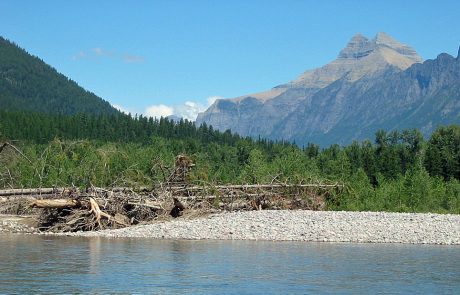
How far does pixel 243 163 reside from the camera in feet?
440

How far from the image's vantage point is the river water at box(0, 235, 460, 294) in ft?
75.6

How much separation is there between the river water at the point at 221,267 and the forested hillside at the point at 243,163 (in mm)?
6086

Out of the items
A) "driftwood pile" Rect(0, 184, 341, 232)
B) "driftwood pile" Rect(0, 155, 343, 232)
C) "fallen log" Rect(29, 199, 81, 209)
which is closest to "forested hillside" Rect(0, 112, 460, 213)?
"driftwood pile" Rect(0, 155, 343, 232)

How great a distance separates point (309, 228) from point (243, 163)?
92478 mm

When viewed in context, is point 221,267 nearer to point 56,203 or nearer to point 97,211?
point 97,211

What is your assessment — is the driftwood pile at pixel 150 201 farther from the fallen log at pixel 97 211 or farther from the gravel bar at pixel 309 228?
the gravel bar at pixel 309 228

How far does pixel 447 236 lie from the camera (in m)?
40.4

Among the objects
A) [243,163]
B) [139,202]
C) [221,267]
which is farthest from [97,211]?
[243,163]

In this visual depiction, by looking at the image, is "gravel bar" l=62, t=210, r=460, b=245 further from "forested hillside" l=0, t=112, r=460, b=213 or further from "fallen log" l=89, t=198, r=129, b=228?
"forested hillside" l=0, t=112, r=460, b=213

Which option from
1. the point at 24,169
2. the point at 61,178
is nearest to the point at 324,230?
the point at 61,178

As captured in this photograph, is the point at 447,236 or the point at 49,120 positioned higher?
the point at 49,120

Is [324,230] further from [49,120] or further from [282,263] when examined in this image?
[49,120]

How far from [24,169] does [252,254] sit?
3711 centimetres

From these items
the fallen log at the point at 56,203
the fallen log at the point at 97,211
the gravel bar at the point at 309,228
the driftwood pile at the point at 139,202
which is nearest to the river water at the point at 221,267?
the gravel bar at the point at 309,228
